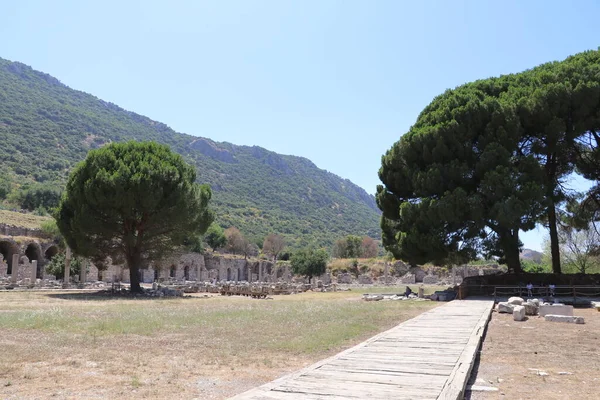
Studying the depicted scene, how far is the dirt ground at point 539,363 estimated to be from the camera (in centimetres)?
571

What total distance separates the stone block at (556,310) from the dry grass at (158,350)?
460 cm

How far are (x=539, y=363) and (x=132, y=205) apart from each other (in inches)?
874

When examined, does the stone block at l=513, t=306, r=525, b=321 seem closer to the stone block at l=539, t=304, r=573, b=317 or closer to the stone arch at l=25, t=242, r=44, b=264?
the stone block at l=539, t=304, r=573, b=317

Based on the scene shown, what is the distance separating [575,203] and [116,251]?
25899 mm

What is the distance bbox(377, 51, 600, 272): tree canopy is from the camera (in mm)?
21188

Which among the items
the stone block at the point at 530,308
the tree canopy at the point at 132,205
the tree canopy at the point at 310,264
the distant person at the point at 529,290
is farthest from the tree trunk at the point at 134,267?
the tree canopy at the point at 310,264

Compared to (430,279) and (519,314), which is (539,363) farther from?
(430,279)

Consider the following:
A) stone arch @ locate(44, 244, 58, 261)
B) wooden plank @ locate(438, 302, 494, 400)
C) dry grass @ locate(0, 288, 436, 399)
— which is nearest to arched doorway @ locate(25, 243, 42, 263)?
stone arch @ locate(44, 244, 58, 261)

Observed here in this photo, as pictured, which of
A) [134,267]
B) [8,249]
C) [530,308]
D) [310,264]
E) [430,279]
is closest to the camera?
[530,308]

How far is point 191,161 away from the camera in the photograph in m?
140

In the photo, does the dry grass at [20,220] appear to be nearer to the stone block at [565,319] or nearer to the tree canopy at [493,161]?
the tree canopy at [493,161]

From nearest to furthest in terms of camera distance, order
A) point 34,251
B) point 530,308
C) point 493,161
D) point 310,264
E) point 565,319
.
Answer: point 565,319, point 530,308, point 493,161, point 34,251, point 310,264

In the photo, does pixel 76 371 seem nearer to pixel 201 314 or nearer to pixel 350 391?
pixel 350 391

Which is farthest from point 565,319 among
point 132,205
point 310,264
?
point 310,264
